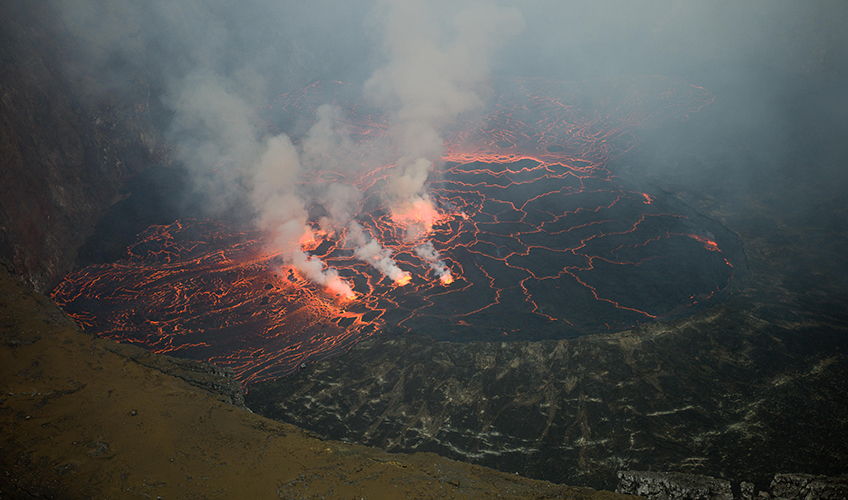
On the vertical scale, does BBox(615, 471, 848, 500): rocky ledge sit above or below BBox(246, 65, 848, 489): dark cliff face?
below

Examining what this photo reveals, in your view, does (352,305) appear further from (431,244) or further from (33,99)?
(33,99)

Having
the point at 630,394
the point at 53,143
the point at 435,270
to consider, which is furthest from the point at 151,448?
the point at 53,143

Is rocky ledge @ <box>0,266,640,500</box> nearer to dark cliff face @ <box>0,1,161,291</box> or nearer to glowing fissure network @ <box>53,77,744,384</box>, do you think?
glowing fissure network @ <box>53,77,744,384</box>

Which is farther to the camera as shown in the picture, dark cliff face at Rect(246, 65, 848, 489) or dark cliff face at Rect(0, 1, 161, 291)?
A: dark cliff face at Rect(0, 1, 161, 291)

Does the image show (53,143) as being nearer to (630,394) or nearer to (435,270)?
(435,270)

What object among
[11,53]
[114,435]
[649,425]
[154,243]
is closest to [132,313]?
[154,243]

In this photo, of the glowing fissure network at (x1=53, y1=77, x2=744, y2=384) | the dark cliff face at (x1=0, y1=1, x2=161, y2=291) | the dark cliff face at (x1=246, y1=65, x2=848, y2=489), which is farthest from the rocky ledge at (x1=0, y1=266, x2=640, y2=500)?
the dark cliff face at (x1=0, y1=1, x2=161, y2=291)

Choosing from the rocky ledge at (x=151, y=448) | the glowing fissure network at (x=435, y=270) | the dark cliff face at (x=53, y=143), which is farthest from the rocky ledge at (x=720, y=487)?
the dark cliff face at (x=53, y=143)
